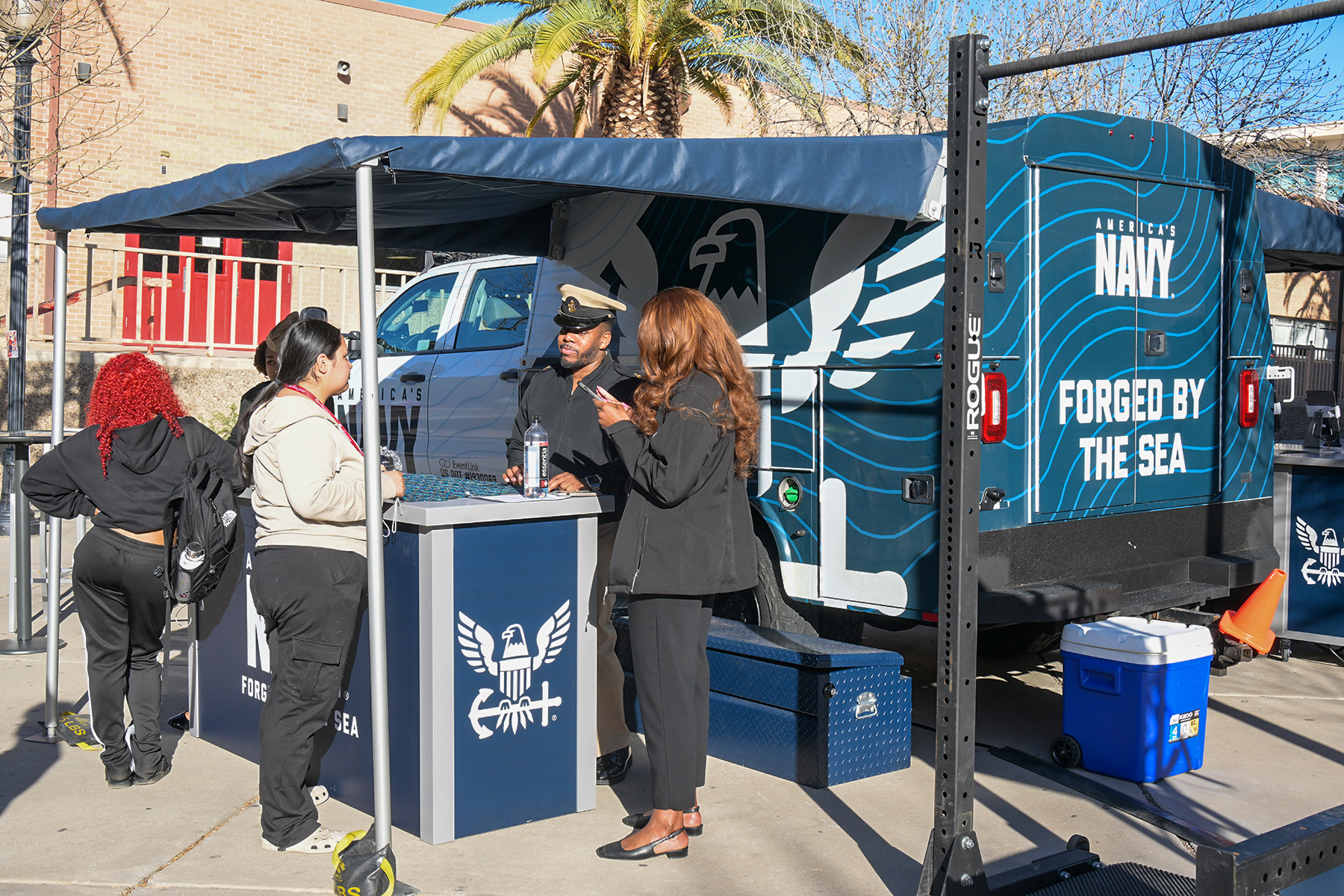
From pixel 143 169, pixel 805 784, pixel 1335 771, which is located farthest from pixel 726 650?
pixel 143 169

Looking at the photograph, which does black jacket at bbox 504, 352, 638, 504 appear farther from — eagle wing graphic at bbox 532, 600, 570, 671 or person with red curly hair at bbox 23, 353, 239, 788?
person with red curly hair at bbox 23, 353, 239, 788

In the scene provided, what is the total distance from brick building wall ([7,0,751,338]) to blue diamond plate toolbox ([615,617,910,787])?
1422 cm

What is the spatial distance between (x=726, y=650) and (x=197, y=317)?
14044 mm

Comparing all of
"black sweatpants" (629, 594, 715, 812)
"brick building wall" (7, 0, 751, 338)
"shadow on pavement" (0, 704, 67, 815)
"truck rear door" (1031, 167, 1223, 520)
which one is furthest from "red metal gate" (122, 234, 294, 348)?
"black sweatpants" (629, 594, 715, 812)

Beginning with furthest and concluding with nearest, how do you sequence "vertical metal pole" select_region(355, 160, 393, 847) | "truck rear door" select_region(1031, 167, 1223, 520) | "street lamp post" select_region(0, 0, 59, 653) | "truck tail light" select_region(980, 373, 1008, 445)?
"street lamp post" select_region(0, 0, 59, 653) < "truck rear door" select_region(1031, 167, 1223, 520) < "truck tail light" select_region(980, 373, 1008, 445) < "vertical metal pole" select_region(355, 160, 393, 847)

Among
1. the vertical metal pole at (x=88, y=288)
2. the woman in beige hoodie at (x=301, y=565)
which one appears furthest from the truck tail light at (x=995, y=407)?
the vertical metal pole at (x=88, y=288)

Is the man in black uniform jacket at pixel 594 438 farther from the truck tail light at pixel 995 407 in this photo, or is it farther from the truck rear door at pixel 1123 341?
the truck rear door at pixel 1123 341

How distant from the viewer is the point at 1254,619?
227 inches

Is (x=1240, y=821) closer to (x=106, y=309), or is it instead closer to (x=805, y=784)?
(x=805, y=784)

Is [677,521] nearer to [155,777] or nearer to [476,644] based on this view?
[476,644]

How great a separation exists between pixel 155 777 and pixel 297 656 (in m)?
1.34

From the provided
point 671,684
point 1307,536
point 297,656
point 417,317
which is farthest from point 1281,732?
point 417,317

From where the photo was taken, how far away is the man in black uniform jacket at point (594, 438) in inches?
186

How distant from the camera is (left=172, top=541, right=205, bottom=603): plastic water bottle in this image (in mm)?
4473
